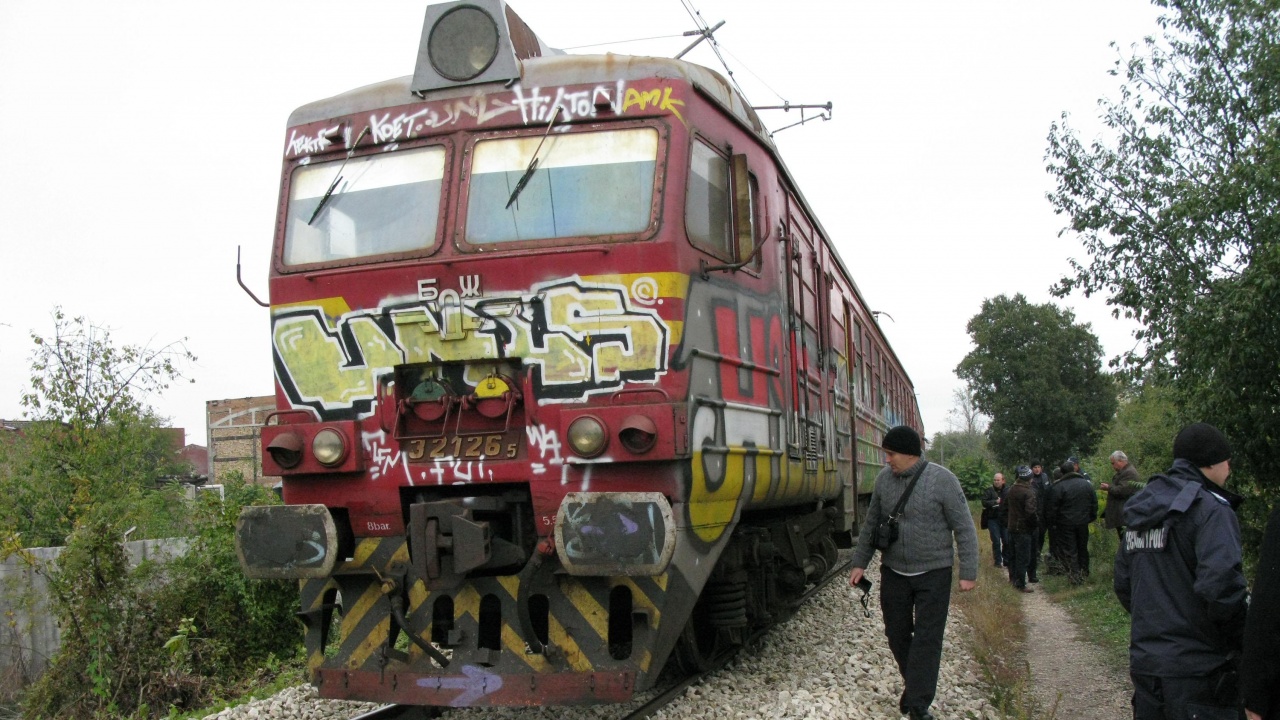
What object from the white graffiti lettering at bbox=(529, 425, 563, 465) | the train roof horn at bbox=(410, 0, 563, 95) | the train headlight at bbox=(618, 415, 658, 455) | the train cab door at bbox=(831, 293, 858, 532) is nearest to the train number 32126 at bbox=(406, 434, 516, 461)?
the white graffiti lettering at bbox=(529, 425, 563, 465)

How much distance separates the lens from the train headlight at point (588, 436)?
493cm

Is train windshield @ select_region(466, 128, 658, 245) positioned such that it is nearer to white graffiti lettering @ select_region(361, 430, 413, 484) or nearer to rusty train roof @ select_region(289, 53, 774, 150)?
rusty train roof @ select_region(289, 53, 774, 150)

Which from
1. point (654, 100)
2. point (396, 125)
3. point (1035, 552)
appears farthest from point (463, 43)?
point (1035, 552)

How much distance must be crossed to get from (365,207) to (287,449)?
1.32 metres

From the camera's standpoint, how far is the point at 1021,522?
1297 cm

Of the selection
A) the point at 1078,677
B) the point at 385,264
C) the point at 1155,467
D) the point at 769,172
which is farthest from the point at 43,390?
the point at 1155,467

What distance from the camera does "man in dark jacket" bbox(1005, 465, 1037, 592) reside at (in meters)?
12.9

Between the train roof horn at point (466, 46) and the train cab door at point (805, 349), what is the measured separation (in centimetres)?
232

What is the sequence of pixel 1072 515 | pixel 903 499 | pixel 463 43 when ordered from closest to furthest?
pixel 463 43 → pixel 903 499 → pixel 1072 515

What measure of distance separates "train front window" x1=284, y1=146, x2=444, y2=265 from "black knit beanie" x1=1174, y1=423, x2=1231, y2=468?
352cm

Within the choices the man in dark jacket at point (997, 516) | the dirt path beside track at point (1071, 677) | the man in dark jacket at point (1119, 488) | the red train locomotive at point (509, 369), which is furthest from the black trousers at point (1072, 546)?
the red train locomotive at point (509, 369)

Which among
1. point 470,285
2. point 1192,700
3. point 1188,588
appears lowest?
point 1192,700

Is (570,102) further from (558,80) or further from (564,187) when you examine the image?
(564,187)

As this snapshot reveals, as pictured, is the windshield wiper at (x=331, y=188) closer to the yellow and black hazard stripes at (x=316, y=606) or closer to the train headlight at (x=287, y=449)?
the train headlight at (x=287, y=449)
